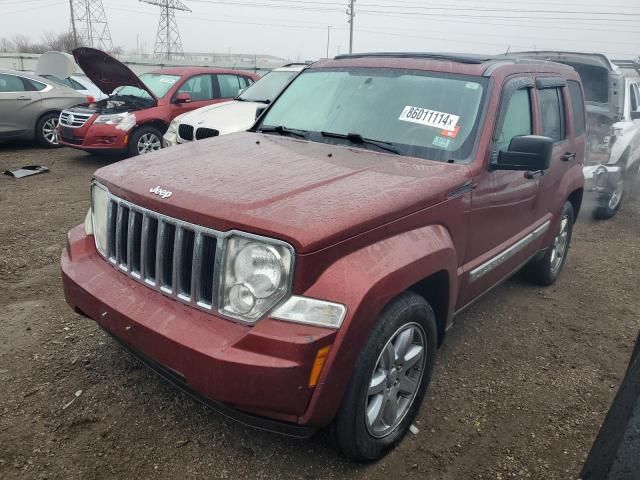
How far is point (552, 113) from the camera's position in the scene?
404 cm

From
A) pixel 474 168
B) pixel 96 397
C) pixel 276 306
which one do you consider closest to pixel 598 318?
pixel 474 168

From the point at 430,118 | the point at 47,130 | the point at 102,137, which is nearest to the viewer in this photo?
the point at 430,118

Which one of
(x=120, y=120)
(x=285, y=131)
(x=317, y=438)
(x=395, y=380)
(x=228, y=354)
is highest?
(x=285, y=131)

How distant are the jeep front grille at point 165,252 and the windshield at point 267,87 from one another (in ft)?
19.2

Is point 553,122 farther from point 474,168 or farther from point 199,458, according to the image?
point 199,458

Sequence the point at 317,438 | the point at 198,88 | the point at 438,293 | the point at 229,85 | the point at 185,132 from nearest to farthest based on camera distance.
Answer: the point at 317,438 < the point at 438,293 < the point at 185,132 < the point at 198,88 < the point at 229,85

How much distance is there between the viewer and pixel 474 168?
9.52 ft

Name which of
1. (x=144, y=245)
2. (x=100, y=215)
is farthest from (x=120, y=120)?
(x=144, y=245)

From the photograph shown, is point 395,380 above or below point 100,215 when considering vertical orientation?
below

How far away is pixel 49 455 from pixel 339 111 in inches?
99.2

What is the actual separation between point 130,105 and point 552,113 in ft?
23.4

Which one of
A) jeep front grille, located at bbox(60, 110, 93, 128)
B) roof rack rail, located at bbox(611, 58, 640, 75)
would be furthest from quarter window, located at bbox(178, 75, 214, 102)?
roof rack rail, located at bbox(611, 58, 640, 75)

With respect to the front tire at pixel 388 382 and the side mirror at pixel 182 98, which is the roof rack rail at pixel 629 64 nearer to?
the side mirror at pixel 182 98

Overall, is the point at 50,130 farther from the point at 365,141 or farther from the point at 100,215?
the point at 365,141
